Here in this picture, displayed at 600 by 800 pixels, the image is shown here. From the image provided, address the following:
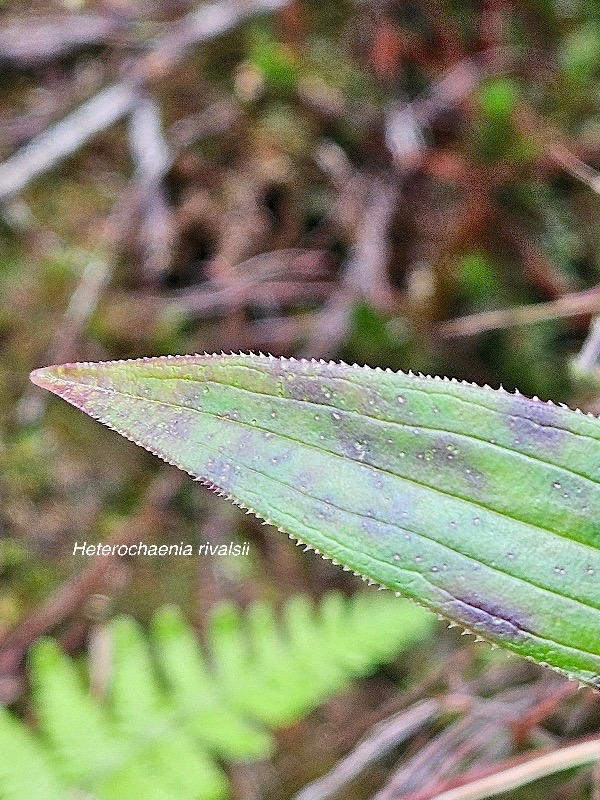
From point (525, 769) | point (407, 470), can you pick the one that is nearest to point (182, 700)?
point (525, 769)

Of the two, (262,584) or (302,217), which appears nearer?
(262,584)

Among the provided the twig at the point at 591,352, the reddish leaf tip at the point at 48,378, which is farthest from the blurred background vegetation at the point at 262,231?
the reddish leaf tip at the point at 48,378

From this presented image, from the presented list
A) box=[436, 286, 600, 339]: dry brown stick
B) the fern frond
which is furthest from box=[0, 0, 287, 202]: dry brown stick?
the fern frond

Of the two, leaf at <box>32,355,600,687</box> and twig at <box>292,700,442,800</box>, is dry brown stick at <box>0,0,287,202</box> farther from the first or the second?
twig at <box>292,700,442,800</box>

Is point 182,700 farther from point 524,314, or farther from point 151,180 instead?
point 151,180

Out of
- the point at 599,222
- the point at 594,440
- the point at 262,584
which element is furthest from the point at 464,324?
the point at 594,440

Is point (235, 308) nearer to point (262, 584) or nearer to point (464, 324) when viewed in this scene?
point (464, 324)
